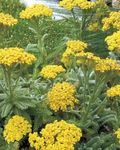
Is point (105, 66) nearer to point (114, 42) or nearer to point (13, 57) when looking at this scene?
point (114, 42)

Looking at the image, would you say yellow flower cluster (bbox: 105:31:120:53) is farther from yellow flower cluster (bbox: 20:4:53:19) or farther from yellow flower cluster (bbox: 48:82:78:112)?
yellow flower cluster (bbox: 20:4:53:19)

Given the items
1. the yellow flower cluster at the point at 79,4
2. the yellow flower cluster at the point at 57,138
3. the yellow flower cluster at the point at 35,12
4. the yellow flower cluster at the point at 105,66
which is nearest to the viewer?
the yellow flower cluster at the point at 57,138

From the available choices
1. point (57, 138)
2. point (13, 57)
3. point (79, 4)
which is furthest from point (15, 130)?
point (79, 4)

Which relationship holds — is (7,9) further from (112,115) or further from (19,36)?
(112,115)

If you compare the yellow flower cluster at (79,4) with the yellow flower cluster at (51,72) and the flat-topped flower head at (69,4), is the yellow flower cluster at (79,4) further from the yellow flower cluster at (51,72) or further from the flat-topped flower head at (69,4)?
the yellow flower cluster at (51,72)

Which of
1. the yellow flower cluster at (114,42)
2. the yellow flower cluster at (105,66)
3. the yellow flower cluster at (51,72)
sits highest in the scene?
the yellow flower cluster at (114,42)

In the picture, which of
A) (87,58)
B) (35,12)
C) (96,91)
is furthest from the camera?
(35,12)

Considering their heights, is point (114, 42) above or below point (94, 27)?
above

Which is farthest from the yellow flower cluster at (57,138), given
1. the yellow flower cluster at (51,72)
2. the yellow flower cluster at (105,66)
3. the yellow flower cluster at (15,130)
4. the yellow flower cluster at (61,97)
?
the yellow flower cluster at (51,72)
